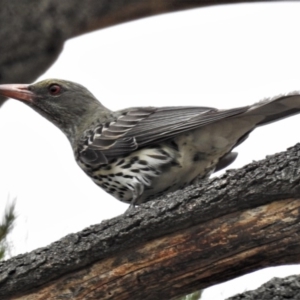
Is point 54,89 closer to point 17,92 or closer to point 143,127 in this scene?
point 17,92

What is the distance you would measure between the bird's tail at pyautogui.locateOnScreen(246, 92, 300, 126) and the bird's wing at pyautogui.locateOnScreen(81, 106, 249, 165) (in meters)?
0.10

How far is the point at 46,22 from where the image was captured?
6137mm

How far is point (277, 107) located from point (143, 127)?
1003mm

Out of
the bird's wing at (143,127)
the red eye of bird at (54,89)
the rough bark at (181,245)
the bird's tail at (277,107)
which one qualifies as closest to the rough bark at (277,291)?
the rough bark at (181,245)

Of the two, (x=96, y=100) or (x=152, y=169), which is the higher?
(x=96, y=100)

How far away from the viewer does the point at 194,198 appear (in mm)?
3965

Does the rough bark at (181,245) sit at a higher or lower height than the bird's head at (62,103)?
lower

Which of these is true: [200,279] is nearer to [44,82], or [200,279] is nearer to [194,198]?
[194,198]

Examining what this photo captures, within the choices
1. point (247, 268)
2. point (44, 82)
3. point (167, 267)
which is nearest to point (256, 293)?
point (247, 268)

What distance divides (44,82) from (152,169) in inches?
54.1

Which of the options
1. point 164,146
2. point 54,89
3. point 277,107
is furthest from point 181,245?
point 54,89

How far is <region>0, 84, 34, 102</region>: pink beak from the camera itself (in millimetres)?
5824

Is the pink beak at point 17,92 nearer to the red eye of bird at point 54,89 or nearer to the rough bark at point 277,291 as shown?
the red eye of bird at point 54,89

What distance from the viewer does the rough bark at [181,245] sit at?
146 inches
